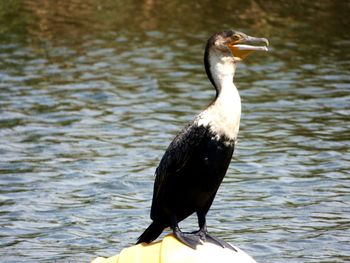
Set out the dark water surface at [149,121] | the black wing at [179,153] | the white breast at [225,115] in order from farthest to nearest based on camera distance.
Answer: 1. the dark water surface at [149,121]
2. the black wing at [179,153]
3. the white breast at [225,115]

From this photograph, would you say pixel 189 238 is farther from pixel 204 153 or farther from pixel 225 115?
pixel 225 115

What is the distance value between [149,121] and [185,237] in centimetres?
690

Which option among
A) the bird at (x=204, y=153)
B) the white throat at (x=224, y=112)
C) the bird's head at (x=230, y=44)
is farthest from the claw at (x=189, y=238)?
the bird's head at (x=230, y=44)

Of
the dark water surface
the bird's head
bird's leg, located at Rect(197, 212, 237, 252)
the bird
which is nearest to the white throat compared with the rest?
the bird

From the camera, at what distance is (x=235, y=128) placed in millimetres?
7738

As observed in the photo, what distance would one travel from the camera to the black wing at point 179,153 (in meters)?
7.84

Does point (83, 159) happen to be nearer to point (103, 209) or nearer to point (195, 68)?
point (103, 209)

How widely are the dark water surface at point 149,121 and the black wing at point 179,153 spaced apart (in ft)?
6.64

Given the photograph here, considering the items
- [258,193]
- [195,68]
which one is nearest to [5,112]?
[195,68]

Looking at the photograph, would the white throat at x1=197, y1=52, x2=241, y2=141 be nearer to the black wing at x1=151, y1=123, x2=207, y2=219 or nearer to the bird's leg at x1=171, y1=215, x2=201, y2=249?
the black wing at x1=151, y1=123, x2=207, y2=219

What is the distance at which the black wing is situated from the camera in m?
7.84

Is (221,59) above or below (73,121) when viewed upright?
above

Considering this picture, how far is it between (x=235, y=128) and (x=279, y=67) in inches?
400

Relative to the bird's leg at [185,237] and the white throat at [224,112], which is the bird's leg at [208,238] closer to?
the bird's leg at [185,237]
